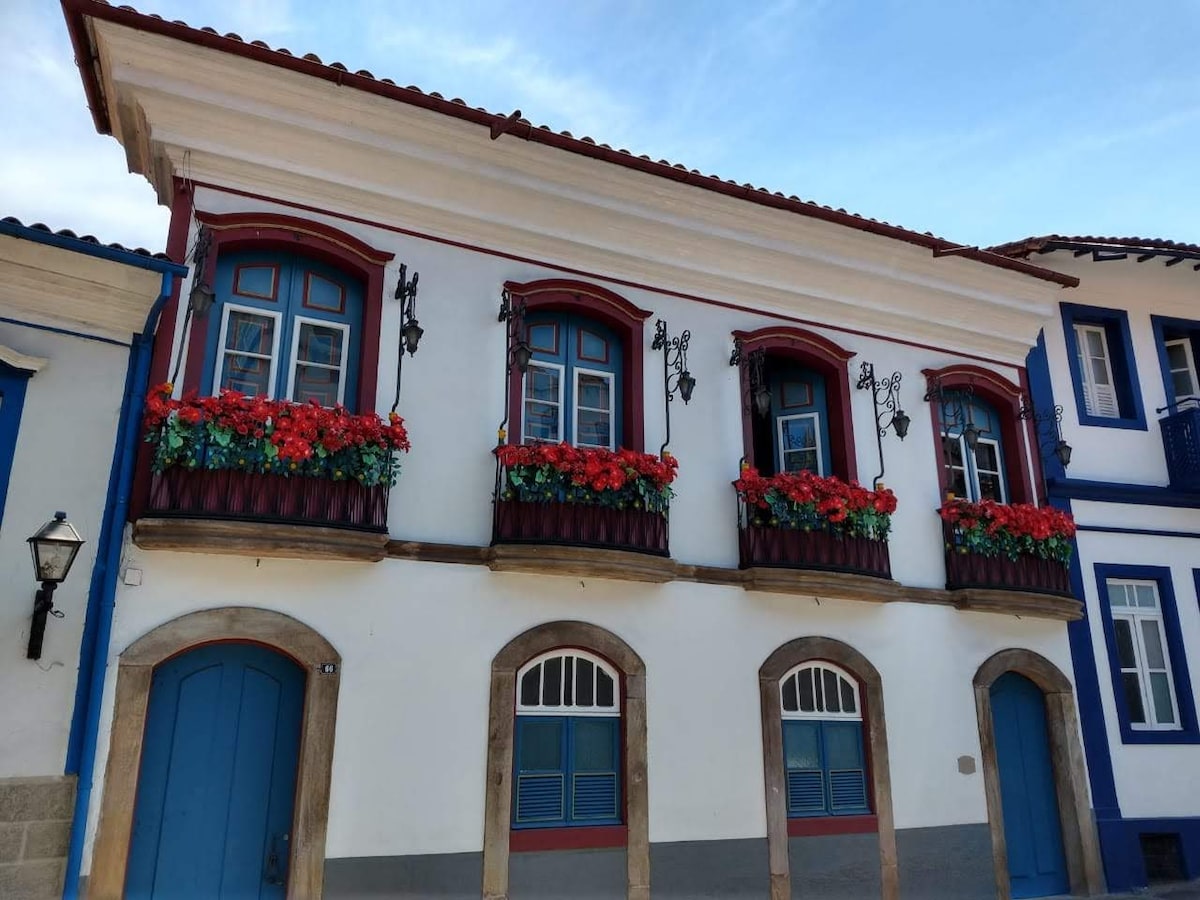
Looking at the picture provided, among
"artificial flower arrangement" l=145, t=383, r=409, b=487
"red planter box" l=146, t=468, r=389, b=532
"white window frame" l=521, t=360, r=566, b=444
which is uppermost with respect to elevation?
"white window frame" l=521, t=360, r=566, b=444

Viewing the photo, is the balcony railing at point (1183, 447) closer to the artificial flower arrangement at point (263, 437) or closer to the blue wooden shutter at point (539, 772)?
the blue wooden shutter at point (539, 772)

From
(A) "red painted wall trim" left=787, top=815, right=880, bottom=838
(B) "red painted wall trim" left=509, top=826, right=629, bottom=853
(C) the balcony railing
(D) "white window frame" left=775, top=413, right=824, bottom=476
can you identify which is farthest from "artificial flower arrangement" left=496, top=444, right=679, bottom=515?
(C) the balcony railing

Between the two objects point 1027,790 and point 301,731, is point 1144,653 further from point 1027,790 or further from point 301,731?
point 301,731

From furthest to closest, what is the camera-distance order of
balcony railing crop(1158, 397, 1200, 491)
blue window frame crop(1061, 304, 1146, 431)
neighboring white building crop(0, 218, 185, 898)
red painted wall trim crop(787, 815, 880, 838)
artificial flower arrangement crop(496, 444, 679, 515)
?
1. blue window frame crop(1061, 304, 1146, 431)
2. balcony railing crop(1158, 397, 1200, 491)
3. red painted wall trim crop(787, 815, 880, 838)
4. artificial flower arrangement crop(496, 444, 679, 515)
5. neighboring white building crop(0, 218, 185, 898)

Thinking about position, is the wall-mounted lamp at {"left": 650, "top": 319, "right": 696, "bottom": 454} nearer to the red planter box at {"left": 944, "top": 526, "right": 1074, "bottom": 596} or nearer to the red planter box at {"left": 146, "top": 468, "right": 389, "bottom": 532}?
the red planter box at {"left": 146, "top": 468, "right": 389, "bottom": 532}

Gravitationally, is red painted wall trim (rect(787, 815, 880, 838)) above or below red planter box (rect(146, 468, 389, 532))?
below

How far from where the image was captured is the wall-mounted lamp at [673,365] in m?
9.13

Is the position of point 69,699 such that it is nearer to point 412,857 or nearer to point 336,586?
point 336,586

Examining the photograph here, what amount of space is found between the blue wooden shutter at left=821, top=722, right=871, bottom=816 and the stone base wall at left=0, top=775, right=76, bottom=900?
6.44m

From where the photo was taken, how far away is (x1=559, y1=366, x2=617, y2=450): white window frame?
9.01 m

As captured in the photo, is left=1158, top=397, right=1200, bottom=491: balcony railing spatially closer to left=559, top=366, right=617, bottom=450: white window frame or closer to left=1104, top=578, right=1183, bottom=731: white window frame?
left=1104, top=578, right=1183, bottom=731: white window frame

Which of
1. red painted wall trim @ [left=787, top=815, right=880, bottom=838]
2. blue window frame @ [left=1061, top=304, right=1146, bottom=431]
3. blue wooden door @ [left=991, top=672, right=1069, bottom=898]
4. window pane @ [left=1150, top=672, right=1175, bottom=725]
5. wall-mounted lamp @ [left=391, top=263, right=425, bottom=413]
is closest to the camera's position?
wall-mounted lamp @ [left=391, top=263, right=425, bottom=413]

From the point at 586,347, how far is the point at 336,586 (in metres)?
3.48

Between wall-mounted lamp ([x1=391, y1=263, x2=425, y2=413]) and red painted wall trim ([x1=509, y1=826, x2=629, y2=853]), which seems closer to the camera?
red painted wall trim ([x1=509, y1=826, x2=629, y2=853])
